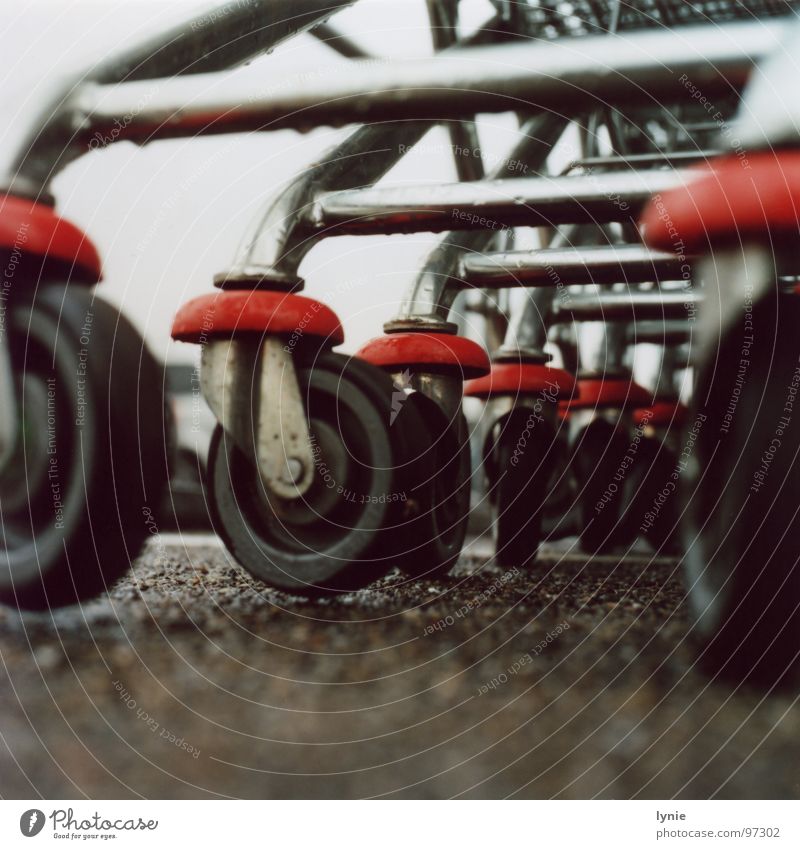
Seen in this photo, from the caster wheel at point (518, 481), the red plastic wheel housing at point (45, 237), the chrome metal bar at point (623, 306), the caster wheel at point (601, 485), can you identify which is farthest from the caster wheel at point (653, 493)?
the red plastic wheel housing at point (45, 237)

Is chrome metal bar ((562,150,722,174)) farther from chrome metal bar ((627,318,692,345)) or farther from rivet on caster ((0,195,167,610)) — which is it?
rivet on caster ((0,195,167,610))

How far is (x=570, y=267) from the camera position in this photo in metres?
0.88

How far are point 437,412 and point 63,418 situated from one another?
0.34m

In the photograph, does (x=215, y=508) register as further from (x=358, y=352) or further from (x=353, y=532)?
(x=358, y=352)

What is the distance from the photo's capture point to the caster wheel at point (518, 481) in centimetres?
102

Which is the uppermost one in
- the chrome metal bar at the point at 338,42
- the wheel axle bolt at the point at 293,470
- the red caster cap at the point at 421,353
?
the chrome metal bar at the point at 338,42

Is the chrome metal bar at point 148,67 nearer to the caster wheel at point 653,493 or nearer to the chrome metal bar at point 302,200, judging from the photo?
the chrome metal bar at point 302,200

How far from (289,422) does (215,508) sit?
9 cm

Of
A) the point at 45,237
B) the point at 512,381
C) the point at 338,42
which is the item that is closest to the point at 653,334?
the point at 512,381

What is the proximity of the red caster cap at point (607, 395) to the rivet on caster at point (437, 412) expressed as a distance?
575 millimetres

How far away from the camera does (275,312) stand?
2.13 ft

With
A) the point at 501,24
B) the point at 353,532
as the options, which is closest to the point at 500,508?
the point at 353,532

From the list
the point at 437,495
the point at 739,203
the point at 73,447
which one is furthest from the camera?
the point at 437,495

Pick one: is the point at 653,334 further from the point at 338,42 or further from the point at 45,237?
the point at 45,237
